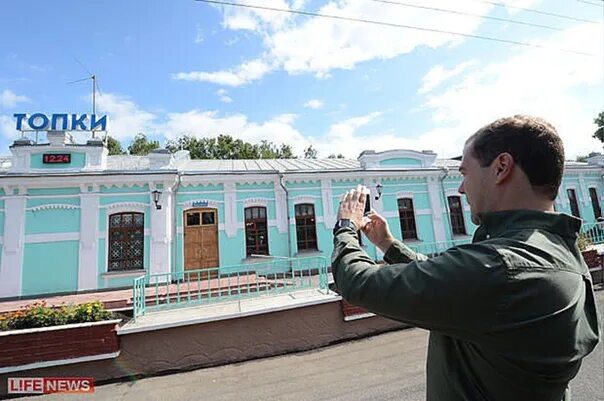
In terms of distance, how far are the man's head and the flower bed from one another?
18.4 feet

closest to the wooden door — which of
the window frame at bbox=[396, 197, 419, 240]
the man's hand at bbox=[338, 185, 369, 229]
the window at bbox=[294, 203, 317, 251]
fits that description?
the window at bbox=[294, 203, 317, 251]

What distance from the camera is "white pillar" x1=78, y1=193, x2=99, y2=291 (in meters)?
9.03

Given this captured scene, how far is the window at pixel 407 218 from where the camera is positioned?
1273 cm

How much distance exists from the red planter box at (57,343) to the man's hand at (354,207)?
513 centimetres

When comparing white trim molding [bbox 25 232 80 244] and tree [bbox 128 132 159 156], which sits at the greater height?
tree [bbox 128 132 159 156]

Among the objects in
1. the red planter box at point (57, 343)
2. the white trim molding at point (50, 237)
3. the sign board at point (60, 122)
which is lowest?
the red planter box at point (57, 343)

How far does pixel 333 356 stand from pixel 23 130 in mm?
11838

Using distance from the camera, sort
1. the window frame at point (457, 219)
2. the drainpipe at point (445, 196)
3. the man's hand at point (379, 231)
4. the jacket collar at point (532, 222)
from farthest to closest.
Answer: the window frame at point (457, 219), the drainpipe at point (445, 196), the man's hand at point (379, 231), the jacket collar at point (532, 222)

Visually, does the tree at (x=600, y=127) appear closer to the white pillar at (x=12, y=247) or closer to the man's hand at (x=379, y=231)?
the man's hand at (x=379, y=231)

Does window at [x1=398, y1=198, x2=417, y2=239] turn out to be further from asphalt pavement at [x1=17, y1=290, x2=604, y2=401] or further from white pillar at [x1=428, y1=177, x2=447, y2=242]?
asphalt pavement at [x1=17, y1=290, x2=604, y2=401]

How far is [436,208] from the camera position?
13.0 m

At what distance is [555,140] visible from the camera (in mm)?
912

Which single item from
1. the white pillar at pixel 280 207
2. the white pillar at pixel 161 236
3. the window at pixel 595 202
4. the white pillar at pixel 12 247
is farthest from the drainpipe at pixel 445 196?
the white pillar at pixel 12 247

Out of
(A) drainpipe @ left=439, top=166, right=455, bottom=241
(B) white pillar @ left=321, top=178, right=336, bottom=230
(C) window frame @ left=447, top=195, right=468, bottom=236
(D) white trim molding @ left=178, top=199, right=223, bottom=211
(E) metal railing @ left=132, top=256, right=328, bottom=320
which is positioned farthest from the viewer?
(C) window frame @ left=447, top=195, right=468, bottom=236
